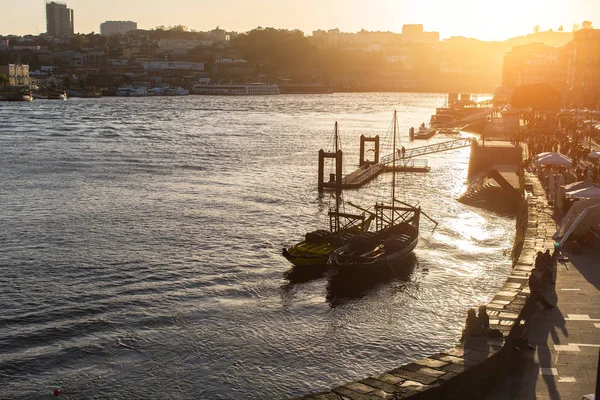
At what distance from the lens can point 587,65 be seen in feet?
181

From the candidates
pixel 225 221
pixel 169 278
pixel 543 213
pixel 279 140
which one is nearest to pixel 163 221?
pixel 225 221

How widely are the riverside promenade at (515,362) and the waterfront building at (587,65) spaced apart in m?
46.3

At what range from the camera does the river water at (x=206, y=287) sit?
1204 cm

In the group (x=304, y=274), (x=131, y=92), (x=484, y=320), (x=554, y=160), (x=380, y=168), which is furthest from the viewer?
(x=131, y=92)

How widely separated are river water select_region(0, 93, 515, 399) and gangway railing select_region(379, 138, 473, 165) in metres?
3.82

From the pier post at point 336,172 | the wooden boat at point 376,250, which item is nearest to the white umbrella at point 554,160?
the wooden boat at point 376,250

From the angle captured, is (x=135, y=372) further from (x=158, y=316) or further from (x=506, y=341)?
(x=506, y=341)

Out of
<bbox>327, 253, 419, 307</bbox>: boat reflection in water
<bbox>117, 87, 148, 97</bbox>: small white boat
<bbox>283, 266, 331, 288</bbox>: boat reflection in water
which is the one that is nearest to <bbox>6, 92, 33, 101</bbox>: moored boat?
<bbox>117, 87, 148, 97</bbox>: small white boat

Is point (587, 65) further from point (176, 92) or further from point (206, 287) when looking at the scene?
point (176, 92)

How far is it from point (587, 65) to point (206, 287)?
46.6m

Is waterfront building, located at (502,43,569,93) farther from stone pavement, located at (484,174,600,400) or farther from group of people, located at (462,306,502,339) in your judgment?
group of people, located at (462,306,502,339)

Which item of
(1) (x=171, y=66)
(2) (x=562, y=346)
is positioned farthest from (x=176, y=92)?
(2) (x=562, y=346)

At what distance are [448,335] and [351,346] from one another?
1714 mm

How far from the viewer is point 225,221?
2245cm
